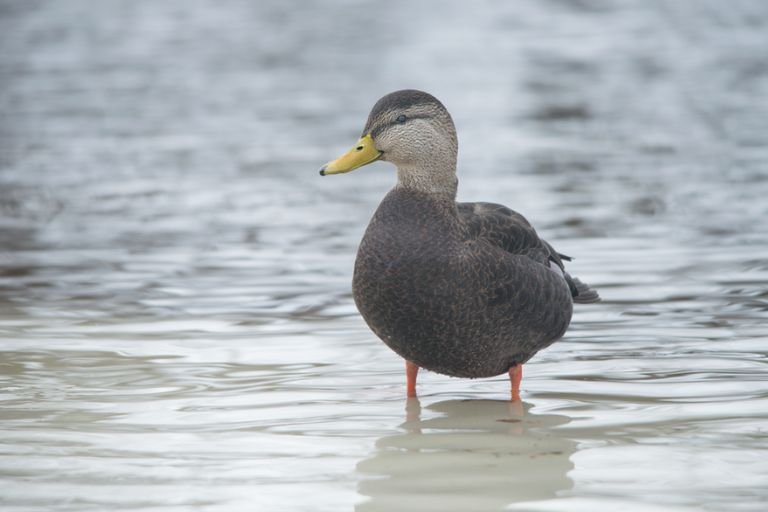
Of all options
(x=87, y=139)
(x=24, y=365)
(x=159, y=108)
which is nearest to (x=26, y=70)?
(x=159, y=108)

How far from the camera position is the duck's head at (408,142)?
599 centimetres

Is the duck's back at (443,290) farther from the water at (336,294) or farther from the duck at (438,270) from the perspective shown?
the water at (336,294)

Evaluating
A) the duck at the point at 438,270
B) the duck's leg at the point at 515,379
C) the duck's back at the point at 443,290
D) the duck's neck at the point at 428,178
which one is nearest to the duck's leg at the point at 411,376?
the duck at the point at 438,270

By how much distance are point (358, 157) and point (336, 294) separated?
261cm

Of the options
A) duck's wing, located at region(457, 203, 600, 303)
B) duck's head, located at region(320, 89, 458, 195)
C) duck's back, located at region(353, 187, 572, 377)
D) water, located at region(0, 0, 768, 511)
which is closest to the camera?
water, located at region(0, 0, 768, 511)

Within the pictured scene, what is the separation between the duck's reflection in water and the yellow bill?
1.18 metres

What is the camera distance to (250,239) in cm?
1045

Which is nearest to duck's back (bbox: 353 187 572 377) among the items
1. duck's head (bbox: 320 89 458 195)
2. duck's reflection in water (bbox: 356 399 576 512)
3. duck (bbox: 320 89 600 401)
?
duck (bbox: 320 89 600 401)

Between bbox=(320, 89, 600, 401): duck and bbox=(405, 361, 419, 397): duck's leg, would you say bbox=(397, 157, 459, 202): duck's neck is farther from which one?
bbox=(405, 361, 419, 397): duck's leg

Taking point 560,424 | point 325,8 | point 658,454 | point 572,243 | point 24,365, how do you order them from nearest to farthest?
point 658,454
point 560,424
point 24,365
point 572,243
point 325,8

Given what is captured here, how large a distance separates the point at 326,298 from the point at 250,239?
2.20 meters

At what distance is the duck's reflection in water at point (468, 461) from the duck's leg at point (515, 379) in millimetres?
63

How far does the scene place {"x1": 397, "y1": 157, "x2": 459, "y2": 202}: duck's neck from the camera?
600 cm

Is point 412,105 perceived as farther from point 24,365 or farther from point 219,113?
point 219,113
